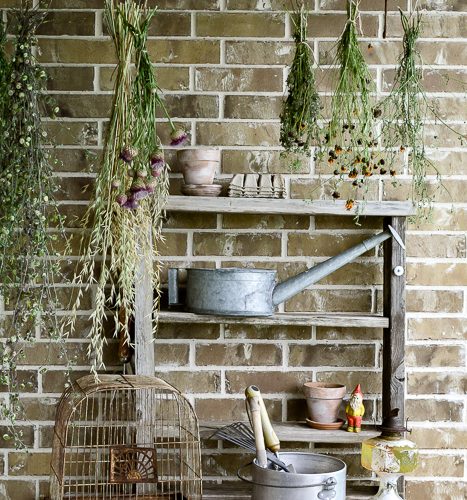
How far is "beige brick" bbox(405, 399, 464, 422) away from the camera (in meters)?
2.34

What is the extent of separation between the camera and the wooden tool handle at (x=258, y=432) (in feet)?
6.56

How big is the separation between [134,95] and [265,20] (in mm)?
542

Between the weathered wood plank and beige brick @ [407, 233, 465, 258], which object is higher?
beige brick @ [407, 233, 465, 258]

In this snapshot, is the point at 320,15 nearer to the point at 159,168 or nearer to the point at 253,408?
the point at 159,168

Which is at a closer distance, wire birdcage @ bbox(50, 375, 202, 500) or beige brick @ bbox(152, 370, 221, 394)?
wire birdcage @ bbox(50, 375, 202, 500)

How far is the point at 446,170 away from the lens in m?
2.34

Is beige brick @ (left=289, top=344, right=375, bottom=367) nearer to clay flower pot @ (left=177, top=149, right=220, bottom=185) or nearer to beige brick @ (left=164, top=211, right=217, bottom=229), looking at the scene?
beige brick @ (left=164, top=211, right=217, bottom=229)

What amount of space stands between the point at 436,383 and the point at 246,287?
69cm

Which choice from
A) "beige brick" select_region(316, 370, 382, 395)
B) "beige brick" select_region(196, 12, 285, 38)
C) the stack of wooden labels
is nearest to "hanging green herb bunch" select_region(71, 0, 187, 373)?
the stack of wooden labels

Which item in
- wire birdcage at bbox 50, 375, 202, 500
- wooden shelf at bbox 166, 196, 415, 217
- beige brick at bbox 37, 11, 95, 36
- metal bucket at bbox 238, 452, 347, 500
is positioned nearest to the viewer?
metal bucket at bbox 238, 452, 347, 500

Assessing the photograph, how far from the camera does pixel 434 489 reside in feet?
7.67

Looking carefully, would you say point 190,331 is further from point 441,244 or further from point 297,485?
point 441,244

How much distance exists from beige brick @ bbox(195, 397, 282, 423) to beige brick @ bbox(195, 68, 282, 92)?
0.95 metres

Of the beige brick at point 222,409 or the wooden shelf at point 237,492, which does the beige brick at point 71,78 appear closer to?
the beige brick at point 222,409
